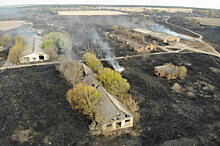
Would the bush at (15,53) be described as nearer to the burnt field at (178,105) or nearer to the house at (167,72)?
the burnt field at (178,105)

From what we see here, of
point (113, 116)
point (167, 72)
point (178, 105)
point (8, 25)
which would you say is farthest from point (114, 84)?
point (8, 25)

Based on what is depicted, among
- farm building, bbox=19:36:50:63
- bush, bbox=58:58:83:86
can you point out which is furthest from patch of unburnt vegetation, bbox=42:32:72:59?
bush, bbox=58:58:83:86

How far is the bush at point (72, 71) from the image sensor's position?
1224 inches

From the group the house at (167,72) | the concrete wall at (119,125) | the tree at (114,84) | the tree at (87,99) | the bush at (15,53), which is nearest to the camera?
the concrete wall at (119,125)

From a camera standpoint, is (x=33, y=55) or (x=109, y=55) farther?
(x=109, y=55)

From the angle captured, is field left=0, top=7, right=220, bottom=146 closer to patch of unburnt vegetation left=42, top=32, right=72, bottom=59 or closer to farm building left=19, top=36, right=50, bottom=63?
farm building left=19, top=36, right=50, bottom=63

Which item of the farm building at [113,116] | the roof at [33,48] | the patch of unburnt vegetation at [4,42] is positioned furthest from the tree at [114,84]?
the patch of unburnt vegetation at [4,42]

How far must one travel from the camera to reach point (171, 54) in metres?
51.5

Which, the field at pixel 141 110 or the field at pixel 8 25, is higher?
the field at pixel 8 25

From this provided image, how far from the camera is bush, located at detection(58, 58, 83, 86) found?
31.1 m

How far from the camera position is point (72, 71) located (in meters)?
32.4

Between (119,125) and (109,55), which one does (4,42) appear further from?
(119,125)

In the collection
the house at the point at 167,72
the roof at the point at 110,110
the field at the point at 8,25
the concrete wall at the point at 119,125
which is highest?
the field at the point at 8,25

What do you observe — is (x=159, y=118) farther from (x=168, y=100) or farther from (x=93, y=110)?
(x=93, y=110)
